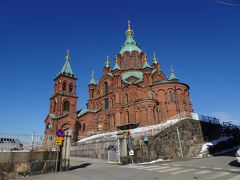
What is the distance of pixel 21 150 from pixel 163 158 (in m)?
13.0

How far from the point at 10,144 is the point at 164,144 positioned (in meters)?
14.4

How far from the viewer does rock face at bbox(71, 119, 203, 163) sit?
1694 centimetres

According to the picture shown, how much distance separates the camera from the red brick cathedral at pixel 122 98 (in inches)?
1468

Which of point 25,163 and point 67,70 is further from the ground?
point 67,70

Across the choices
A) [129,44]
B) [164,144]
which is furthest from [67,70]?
[164,144]

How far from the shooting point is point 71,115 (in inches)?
1804

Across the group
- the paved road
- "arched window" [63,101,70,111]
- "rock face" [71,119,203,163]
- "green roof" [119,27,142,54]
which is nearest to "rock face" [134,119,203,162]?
"rock face" [71,119,203,163]

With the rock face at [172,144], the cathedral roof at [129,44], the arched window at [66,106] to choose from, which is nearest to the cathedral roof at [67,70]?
the arched window at [66,106]

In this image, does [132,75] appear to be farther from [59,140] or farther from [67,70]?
[59,140]

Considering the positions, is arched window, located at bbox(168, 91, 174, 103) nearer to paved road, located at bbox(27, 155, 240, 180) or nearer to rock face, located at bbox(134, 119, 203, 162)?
rock face, located at bbox(134, 119, 203, 162)

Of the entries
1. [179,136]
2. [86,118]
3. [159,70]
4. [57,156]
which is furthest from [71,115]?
[57,156]

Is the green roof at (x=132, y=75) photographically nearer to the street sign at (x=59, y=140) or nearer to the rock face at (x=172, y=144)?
the rock face at (x=172, y=144)

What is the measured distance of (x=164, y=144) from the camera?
756 inches

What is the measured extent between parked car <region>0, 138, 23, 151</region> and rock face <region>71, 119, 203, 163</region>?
8149 mm
